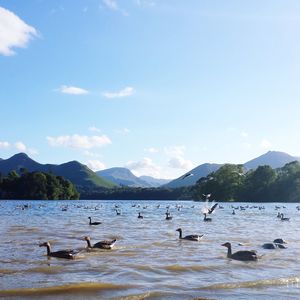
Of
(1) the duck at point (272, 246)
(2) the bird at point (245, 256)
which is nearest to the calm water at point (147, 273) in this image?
(2) the bird at point (245, 256)

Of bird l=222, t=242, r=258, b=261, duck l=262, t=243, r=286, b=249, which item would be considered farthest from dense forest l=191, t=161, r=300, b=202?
bird l=222, t=242, r=258, b=261

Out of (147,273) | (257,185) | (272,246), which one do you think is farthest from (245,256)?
(257,185)

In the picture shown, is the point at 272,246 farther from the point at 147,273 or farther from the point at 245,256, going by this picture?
the point at 147,273

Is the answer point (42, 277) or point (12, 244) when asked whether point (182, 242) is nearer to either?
point (12, 244)

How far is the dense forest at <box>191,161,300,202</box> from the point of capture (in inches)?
6388

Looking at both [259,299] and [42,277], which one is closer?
[259,299]

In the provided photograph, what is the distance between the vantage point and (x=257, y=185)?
6737 inches

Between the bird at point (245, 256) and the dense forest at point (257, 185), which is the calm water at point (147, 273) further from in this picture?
the dense forest at point (257, 185)

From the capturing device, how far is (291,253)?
24.6 m

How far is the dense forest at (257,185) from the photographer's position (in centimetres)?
16225

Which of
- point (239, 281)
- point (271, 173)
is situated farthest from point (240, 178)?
point (239, 281)

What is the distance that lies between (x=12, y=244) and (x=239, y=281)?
43.7ft

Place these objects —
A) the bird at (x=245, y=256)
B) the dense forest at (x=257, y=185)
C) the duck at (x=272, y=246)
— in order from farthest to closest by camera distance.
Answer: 1. the dense forest at (x=257, y=185)
2. the duck at (x=272, y=246)
3. the bird at (x=245, y=256)

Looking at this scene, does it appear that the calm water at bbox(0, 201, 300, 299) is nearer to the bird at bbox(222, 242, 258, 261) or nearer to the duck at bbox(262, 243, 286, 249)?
the bird at bbox(222, 242, 258, 261)
